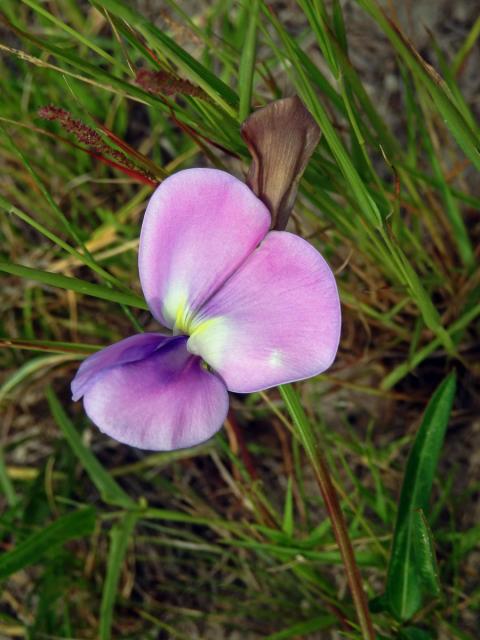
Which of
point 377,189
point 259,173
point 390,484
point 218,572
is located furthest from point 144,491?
point 259,173

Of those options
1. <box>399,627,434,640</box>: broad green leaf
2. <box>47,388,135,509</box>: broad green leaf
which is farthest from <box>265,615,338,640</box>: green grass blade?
<box>47,388,135,509</box>: broad green leaf

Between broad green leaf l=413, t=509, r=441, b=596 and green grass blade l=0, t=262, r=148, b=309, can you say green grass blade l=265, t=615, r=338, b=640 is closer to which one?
broad green leaf l=413, t=509, r=441, b=596

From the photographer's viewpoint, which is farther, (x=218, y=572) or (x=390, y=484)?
(x=218, y=572)

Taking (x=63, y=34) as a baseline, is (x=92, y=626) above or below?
below

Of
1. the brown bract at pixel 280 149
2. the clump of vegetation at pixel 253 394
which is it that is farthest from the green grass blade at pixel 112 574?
the brown bract at pixel 280 149

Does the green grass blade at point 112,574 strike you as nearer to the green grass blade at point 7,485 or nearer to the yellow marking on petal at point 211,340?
the green grass blade at point 7,485

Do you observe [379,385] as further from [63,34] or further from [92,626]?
[63,34]

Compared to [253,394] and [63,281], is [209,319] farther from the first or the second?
[253,394]

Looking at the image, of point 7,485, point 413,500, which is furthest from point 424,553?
point 7,485
